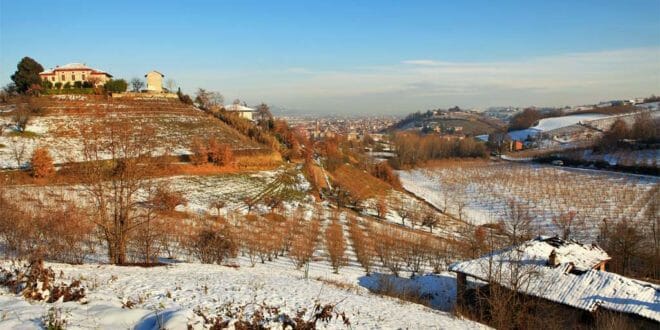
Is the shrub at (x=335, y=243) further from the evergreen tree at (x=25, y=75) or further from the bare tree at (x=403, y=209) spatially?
the evergreen tree at (x=25, y=75)

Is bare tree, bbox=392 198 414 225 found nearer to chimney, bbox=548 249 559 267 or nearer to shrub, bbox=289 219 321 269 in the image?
shrub, bbox=289 219 321 269

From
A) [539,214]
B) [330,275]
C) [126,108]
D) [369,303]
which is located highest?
[126,108]

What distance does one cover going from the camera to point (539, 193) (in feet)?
195

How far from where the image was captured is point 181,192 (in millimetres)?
38594

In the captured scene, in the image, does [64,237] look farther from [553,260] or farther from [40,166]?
[553,260]

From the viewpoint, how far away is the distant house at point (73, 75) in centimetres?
7094

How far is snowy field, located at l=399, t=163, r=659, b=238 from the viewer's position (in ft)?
154

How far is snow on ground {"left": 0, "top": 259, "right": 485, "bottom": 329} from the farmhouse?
514 cm

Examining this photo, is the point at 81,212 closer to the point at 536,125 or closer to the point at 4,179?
the point at 4,179

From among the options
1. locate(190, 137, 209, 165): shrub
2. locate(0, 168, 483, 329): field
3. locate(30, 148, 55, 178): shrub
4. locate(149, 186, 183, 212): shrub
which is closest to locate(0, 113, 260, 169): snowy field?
locate(190, 137, 209, 165): shrub

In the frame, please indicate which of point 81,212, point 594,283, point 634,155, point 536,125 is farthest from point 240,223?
point 536,125

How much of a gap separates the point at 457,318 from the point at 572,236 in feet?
89.2

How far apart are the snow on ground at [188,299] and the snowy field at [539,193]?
102 feet

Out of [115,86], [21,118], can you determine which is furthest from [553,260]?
[115,86]
